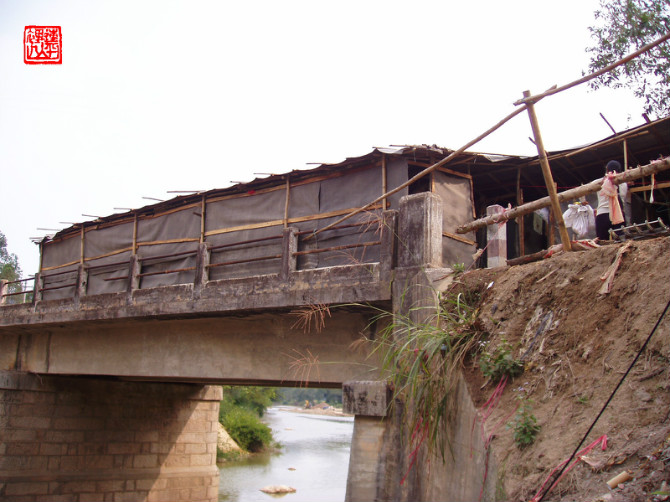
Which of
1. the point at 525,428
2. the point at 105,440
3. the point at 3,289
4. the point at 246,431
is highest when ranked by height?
the point at 3,289

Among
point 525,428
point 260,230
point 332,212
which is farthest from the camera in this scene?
point 260,230

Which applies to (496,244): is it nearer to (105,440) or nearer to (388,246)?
(388,246)

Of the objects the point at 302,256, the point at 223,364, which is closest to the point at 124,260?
the point at 223,364

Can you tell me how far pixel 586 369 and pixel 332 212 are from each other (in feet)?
16.4

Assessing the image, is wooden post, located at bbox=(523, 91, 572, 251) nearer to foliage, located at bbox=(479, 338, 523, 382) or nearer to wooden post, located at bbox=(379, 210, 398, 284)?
foliage, located at bbox=(479, 338, 523, 382)

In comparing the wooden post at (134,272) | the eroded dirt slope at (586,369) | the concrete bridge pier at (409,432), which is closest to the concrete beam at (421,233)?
the concrete bridge pier at (409,432)

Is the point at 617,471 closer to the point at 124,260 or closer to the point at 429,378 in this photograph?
the point at 429,378

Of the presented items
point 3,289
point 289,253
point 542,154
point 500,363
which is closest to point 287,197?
point 289,253

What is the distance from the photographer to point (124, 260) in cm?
1187

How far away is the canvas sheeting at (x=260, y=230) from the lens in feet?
28.2

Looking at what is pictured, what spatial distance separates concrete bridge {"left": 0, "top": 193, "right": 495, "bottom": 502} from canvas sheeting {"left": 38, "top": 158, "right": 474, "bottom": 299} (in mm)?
598

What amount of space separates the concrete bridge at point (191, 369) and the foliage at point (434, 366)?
0.18 m

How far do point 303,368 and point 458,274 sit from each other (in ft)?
9.32

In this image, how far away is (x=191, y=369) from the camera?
9.66m
